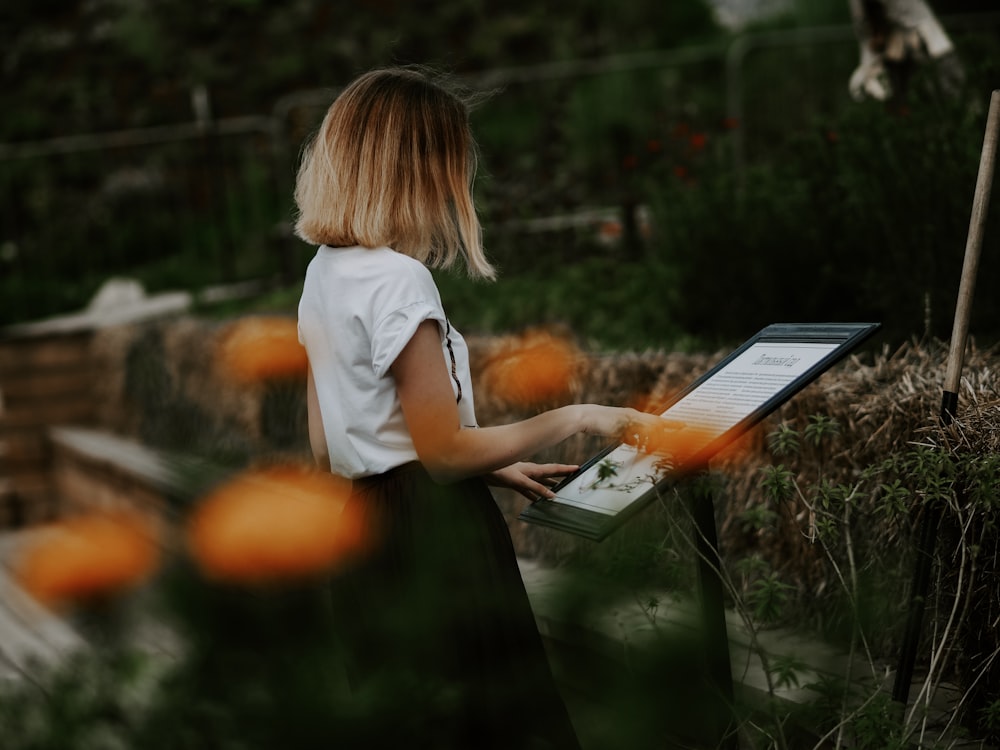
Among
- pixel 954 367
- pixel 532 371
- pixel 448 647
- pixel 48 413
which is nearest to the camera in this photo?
pixel 448 647

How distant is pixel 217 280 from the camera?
333 inches

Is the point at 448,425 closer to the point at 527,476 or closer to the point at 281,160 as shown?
the point at 527,476

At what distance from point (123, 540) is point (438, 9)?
1010 centimetres

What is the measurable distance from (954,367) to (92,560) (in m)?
1.49

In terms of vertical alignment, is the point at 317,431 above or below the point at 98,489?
above

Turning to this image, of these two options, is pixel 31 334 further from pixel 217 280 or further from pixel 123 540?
pixel 123 540

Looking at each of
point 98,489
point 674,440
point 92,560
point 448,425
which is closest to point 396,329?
point 448,425

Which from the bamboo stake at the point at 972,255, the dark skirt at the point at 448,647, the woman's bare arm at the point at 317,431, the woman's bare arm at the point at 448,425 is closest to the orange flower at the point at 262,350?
the woman's bare arm at the point at 317,431

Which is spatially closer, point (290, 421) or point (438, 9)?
point (290, 421)

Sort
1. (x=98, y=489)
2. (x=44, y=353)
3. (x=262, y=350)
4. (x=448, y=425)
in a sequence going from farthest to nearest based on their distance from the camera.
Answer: (x=44, y=353) < (x=98, y=489) < (x=262, y=350) < (x=448, y=425)

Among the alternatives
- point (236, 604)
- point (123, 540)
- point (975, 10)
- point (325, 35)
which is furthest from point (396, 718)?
point (325, 35)

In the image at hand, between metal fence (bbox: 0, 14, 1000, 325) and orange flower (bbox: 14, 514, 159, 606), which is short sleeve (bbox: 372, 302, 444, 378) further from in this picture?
metal fence (bbox: 0, 14, 1000, 325)

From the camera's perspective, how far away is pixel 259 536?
876 millimetres

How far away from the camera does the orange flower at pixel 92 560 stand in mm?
890
